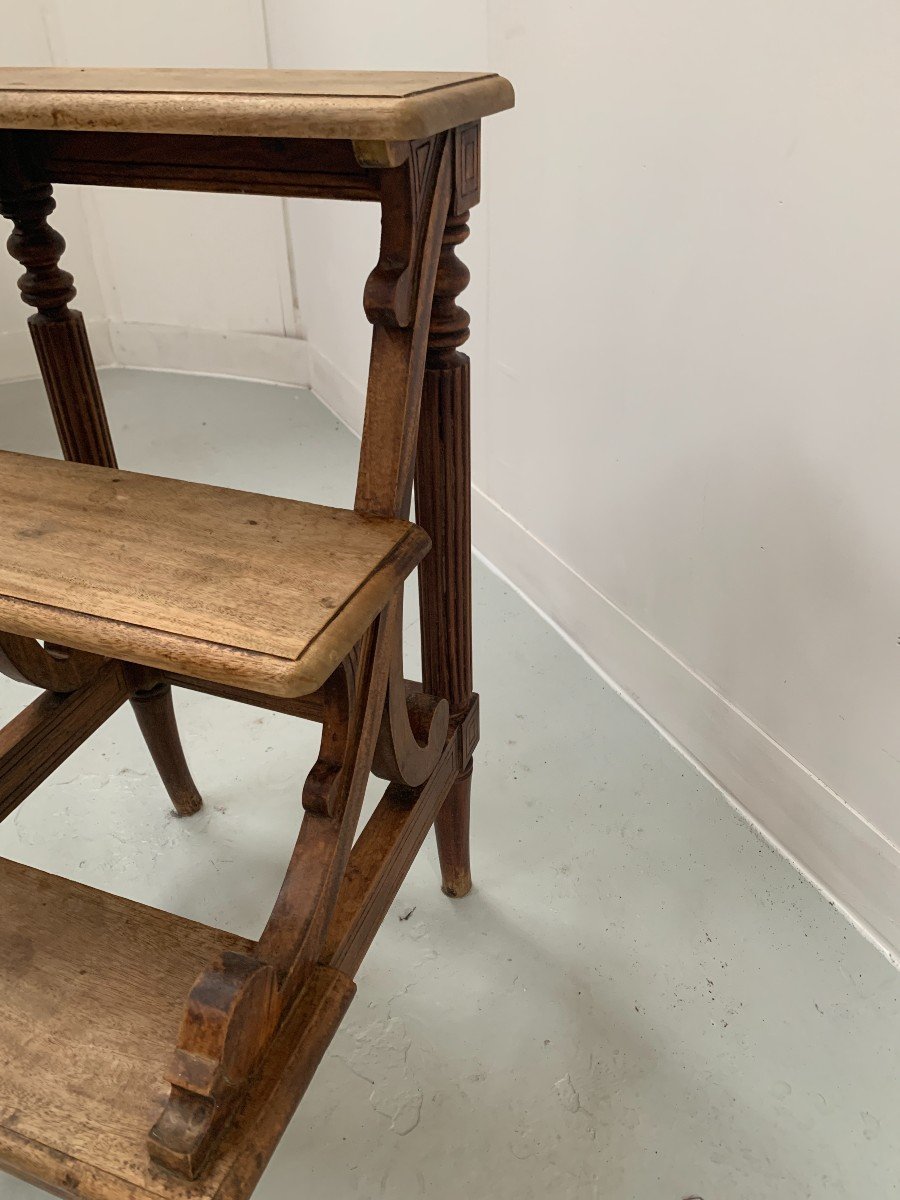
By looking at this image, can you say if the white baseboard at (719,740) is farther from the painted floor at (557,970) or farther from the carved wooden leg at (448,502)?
the carved wooden leg at (448,502)

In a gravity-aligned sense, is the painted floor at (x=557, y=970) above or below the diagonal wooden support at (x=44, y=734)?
below

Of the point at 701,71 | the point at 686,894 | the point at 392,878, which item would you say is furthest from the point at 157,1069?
the point at 701,71

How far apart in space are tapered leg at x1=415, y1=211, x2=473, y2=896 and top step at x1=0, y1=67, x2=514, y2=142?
138mm

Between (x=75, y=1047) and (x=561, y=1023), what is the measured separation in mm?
659

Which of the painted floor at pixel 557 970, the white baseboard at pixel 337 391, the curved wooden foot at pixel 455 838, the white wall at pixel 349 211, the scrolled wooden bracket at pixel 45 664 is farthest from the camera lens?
the white baseboard at pixel 337 391

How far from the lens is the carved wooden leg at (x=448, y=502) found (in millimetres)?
1031

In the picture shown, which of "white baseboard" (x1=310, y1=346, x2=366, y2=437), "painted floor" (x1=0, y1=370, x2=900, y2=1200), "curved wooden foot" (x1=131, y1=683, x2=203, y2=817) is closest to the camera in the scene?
"painted floor" (x1=0, y1=370, x2=900, y2=1200)

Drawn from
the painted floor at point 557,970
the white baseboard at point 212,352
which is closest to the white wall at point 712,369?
the painted floor at point 557,970

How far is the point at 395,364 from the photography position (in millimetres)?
934

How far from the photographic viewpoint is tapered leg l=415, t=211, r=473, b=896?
1031mm

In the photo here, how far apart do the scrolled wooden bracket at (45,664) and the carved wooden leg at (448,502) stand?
471 mm

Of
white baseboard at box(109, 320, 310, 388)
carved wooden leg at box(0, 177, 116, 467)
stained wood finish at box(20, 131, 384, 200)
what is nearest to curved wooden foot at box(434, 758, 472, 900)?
carved wooden leg at box(0, 177, 116, 467)

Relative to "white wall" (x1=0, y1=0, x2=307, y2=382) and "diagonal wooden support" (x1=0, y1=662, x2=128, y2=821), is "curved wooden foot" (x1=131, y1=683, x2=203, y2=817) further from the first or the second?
"white wall" (x1=0, y1=0, x2=307, y2=382)

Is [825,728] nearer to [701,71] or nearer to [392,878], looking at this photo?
[392,878]
